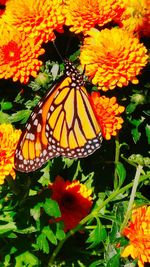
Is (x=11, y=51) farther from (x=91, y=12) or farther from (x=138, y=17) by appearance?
(x=138, y=17)

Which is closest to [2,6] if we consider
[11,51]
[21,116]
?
[11,51]

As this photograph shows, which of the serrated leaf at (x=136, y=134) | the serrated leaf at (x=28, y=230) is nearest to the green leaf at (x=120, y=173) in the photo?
the serrated leaf at (x=136, y=134)

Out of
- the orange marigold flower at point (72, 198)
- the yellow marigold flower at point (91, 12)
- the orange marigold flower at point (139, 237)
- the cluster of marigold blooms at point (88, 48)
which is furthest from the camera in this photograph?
the orange marigold flower at point (72, 198)

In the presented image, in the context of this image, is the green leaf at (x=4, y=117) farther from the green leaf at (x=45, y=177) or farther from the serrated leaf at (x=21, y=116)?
the green leaf at (x=45, y=177)

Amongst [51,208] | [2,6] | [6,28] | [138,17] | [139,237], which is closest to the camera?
[139,237]

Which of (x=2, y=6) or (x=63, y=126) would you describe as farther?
(x=2, y=6)

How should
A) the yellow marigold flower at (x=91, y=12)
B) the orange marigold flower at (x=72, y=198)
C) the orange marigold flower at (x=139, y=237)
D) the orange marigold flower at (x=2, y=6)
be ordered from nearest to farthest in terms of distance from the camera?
the orange marigold flower at (x=139, y=237)
the yellow marigold flower at (x=91, y=12)
the orange marigold flower at (x=72, y=198)
the orange marigold flower at (x=2, y=6)

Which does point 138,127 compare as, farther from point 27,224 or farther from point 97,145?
point 27,224
